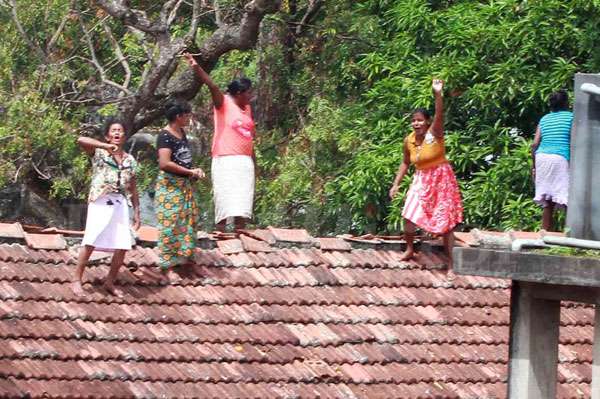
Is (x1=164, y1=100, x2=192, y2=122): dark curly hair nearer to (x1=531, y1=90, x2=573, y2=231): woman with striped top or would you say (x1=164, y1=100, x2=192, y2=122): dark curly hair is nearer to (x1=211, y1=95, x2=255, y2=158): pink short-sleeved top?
(x1=211, y1=95, x2=255, y2=158): pink short-sleeved top

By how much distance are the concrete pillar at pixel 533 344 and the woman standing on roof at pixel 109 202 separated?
2.90 metres

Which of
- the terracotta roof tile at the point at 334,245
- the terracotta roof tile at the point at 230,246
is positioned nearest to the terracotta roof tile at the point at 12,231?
the terracotta roof tile at the point at 230,246

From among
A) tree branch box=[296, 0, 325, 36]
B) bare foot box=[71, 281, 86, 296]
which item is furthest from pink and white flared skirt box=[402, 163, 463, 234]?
tree branch box=[296, 0, 325, 36]

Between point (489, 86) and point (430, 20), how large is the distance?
97 centimetres

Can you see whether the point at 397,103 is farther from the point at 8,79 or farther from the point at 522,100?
the point at 8,79

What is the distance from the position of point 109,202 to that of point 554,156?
3.14 metres

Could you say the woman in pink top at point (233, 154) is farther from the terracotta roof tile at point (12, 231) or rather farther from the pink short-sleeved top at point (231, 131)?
the terracotta roof tile at point (12, 231)

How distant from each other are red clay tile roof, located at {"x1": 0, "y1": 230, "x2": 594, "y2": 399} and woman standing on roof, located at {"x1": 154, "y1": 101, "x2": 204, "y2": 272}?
0.98 feet

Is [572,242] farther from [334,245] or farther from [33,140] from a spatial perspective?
[33,140]

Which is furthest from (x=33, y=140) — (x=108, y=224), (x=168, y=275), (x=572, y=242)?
(x=572, y=242)

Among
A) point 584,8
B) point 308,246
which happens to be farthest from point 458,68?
point 308,246

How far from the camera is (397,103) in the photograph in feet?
47.8

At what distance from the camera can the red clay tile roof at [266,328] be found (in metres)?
9.92

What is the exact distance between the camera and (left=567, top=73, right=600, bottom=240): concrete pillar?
7973 millimetres
